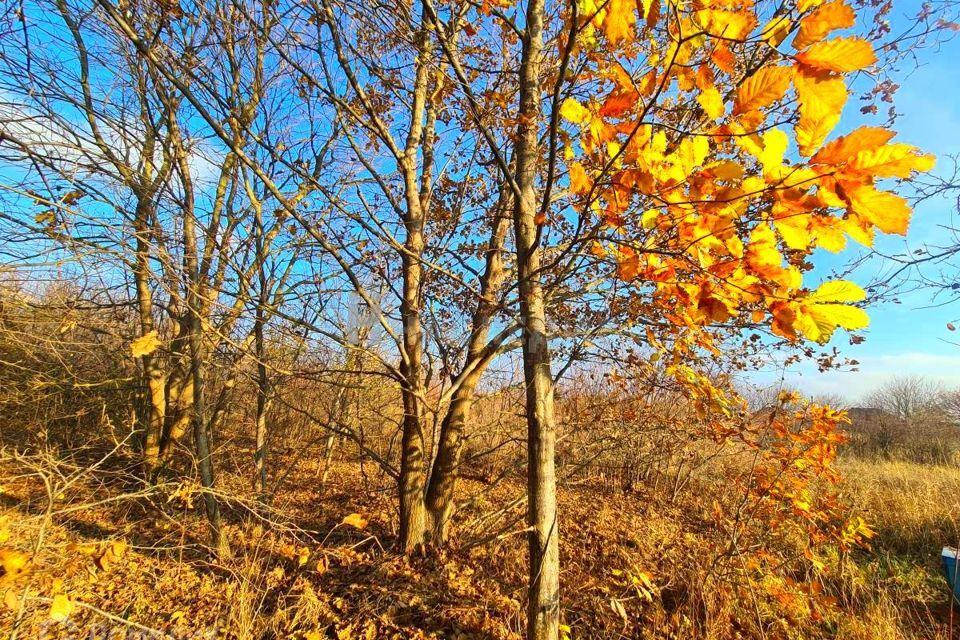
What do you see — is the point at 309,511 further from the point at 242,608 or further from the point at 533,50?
the point at 533,50

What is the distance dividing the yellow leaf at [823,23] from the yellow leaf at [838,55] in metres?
0.02

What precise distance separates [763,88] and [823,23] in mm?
123

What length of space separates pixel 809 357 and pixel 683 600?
8.04 feet

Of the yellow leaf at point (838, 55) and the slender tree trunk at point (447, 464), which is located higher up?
the yellow leaf at point (838, 55)

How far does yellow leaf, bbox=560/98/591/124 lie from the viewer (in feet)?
3.87

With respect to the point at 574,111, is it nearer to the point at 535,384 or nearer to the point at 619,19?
the point at 619,19

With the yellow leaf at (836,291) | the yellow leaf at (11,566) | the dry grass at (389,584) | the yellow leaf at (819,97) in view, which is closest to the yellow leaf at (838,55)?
the yellow leaf at (819,97)

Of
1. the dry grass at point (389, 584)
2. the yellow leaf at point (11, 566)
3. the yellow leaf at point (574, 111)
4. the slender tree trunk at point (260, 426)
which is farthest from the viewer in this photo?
the slender tree trunk at point (260, 426)

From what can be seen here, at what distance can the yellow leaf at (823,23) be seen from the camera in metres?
0.70

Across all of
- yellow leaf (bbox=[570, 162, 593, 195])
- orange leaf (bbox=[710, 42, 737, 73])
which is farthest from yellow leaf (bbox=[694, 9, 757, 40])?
yellow leaf (bbox=[570, 162, 593, 195])

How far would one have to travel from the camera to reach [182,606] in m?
3.07

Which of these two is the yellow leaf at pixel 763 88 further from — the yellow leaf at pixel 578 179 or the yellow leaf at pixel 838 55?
the yellow leaf at pixel 578 179

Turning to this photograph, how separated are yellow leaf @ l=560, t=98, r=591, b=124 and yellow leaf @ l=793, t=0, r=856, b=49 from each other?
529mm

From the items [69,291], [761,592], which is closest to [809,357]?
[761,592]
